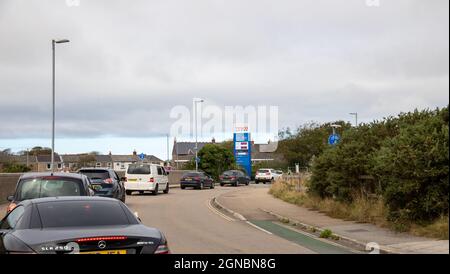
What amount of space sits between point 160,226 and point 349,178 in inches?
268

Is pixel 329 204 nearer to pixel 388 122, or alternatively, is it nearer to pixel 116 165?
pixel 388 122

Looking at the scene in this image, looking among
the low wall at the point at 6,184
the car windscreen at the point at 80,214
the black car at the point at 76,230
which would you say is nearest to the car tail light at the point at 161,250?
the black car at the point at 76,230

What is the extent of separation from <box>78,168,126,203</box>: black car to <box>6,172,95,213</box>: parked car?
824 cm

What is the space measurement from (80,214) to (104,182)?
46.2ft

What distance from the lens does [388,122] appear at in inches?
789

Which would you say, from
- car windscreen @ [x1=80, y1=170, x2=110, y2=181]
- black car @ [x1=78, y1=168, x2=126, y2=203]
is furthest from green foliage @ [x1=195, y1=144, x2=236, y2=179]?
car windscreen @ [x1=80, y1=170, x2=110, y2=181]

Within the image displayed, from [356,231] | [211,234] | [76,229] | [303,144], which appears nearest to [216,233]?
[211,234]

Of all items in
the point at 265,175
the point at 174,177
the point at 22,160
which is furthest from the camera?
the point at 22,160

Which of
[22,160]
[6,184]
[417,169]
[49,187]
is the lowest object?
[6,184]

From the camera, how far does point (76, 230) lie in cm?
730

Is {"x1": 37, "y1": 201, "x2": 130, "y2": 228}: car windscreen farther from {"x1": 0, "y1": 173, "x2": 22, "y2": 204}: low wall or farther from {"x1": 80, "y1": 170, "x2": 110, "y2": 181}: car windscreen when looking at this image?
{"x1": 0, "y1": 173, "x2": 22, "y2": 204}: low wall

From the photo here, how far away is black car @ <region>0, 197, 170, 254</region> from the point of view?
6941mm

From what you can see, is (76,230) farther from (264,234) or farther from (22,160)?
(22,160)
